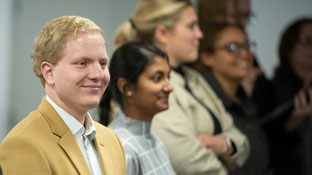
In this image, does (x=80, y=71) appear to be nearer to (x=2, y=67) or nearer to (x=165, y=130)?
(x=165, y=130)

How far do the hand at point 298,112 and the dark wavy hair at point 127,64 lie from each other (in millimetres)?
1179

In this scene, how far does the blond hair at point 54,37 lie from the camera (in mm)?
953

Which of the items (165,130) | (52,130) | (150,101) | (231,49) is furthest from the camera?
(231,49)

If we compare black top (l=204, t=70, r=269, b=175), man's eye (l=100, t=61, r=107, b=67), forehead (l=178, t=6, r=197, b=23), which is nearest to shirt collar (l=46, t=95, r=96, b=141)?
man's eye (l=100, t=61, r=107, b=67)

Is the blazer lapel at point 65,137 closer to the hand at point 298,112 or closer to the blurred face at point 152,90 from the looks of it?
the blurred face at point 152,90

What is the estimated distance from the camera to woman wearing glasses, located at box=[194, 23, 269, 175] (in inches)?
82.6

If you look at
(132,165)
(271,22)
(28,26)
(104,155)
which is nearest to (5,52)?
(28,26)

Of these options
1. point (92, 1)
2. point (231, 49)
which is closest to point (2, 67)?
point (92, 1)

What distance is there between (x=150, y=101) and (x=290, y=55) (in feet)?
4.58

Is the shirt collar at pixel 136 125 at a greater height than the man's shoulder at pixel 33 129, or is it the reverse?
the man's shoulder at pixel 33 129

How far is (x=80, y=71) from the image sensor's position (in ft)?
3.18

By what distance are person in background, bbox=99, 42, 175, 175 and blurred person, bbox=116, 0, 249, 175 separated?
9.1 inches

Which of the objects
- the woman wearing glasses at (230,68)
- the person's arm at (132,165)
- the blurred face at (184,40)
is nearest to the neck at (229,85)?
the woman wearing glasses at (230,68)

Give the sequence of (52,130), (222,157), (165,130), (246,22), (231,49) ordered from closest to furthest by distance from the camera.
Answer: (52,130) < (165,130) < (222,157) < (231,49) < (246,22)
